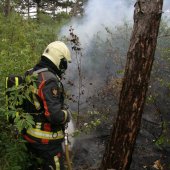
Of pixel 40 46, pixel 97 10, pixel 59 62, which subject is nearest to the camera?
pixel 59 62

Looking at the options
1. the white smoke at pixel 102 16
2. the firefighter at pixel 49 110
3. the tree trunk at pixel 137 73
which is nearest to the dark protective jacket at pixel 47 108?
the firefighter at pixel 49 110

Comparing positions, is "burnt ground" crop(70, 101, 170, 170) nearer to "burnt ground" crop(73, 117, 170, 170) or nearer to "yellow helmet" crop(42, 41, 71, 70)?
"burnt ground" crop(73, 117, 170, 170)

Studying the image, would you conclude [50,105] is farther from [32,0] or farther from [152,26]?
[32,0]

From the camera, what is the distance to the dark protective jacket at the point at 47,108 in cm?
441

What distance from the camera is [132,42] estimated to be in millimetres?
4770

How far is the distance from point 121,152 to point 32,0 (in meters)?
18.9

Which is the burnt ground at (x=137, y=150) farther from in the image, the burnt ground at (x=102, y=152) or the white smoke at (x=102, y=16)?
the white smoke at (x=102, y=16)

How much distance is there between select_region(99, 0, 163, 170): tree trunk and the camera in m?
4.64

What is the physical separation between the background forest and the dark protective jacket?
0.30m

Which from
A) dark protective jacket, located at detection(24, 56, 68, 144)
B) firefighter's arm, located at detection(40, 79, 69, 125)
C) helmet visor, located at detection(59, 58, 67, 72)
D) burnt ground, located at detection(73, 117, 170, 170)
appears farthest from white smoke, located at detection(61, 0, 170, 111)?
firefighter's arm, located at detection(40, 79, 69, 125)

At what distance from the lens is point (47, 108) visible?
443 cm

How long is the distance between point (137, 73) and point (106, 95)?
5.71 meters

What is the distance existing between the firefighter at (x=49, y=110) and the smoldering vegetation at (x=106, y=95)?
2.09 m

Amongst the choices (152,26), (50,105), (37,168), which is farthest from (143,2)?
(37,168)
